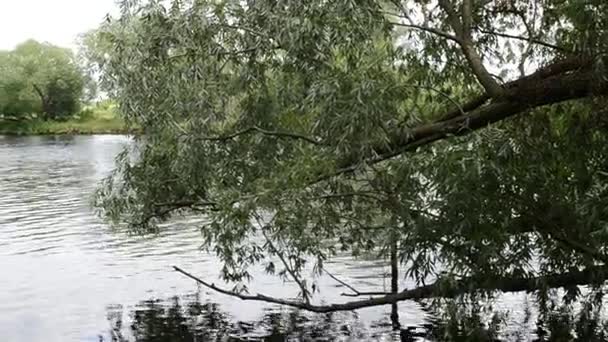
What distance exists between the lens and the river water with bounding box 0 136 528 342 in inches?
578

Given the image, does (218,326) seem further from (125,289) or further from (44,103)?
(44,103)

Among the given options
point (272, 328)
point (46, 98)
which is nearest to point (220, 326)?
point (272, 328)

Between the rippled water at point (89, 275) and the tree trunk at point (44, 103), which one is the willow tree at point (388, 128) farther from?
the tree trunk at point (44, 103)

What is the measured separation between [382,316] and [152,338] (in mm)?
4462

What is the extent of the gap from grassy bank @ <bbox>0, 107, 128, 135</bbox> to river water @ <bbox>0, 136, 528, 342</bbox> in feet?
176

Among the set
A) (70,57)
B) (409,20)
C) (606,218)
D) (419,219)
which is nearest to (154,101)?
(409,20)

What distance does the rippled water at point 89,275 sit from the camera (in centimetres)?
1536

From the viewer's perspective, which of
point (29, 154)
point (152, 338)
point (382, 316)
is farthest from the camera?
point (29, 154)

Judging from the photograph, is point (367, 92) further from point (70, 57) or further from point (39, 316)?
point (70, 57)

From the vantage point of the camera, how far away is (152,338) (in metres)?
14.1

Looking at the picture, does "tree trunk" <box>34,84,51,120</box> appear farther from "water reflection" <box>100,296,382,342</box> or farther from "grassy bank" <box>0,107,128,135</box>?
"water reflection" <box>100,296,382,342</box>

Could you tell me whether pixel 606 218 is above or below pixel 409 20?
below

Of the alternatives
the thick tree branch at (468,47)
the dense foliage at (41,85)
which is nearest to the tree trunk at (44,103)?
the dense foliage at (41,85)

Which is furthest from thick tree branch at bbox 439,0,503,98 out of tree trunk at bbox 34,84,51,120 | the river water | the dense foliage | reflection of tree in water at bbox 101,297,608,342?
tree trunk at bbox 34,84,51,120
